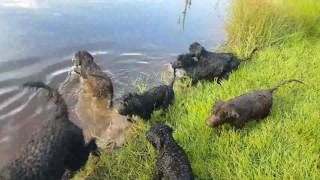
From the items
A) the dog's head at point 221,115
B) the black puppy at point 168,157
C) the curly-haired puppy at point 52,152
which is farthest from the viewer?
the dog's head at point 221,115

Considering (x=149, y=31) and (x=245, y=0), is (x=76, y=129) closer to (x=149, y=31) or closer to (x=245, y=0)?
(x=245, y=0)

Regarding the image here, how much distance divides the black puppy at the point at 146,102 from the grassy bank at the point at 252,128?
0.13 metres

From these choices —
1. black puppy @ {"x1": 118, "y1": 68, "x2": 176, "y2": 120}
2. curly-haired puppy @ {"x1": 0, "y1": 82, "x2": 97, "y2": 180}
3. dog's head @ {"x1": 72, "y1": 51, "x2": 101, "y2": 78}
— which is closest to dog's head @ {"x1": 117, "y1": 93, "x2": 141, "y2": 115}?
black puppy @ {"x1": 118, "y1": 68, "x2": 176, "y2": 120}

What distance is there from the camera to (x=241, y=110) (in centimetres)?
552

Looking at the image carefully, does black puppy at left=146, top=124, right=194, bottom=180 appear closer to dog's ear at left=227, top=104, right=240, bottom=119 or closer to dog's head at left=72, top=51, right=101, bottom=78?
dog's ear at left=227, top=104, right=240, bottom=119

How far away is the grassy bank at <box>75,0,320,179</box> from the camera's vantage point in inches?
191

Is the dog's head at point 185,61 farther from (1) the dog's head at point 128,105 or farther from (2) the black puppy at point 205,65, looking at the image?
(1) the dog's head at point 128,105

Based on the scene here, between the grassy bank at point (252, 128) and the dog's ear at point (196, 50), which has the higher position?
the dog's ear at point (196, 50)

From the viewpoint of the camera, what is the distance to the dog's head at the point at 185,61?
7453 millimetres

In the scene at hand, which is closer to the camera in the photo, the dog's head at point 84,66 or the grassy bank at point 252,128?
the grassy bank at point 252,128

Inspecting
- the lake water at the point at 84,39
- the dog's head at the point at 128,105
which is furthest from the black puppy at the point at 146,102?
the lake water at the point at 84,39

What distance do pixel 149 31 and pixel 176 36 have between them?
67 centimetres

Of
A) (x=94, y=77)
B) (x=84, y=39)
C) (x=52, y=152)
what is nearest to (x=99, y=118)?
(x=94, y=77)

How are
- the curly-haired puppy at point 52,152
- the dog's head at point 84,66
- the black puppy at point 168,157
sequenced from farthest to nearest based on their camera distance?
the dog's head at point 84,66 < the curly-haired puppy at point 52,152 < the black puppy at point 168,157
